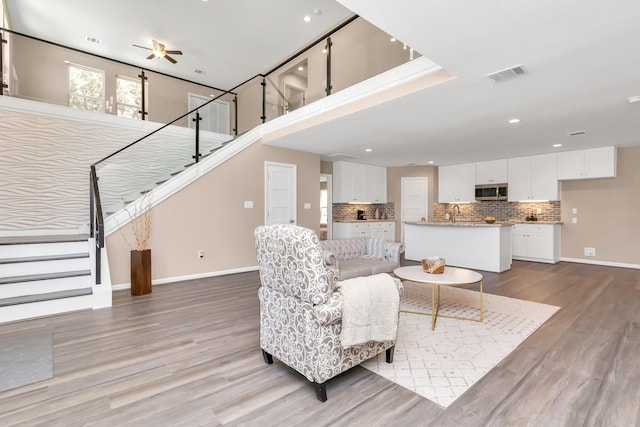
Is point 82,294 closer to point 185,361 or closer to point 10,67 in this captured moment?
point 185,361

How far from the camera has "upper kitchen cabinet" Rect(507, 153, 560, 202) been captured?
23.7 ft

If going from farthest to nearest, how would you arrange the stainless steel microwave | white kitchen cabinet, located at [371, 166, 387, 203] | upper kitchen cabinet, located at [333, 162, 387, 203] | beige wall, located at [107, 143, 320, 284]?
white kitchen cabinet, located at [371, 166, 387, 203] < upper kitchen cabinet, located at [333, 162, 387, 203] < the stainless steel microwave < beige wall, located at [107, 143, 320, 284]

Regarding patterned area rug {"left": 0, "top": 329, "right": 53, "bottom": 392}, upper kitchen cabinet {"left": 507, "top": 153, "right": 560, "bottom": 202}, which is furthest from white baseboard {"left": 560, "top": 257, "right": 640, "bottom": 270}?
patterned area rug {"left": 0, "top": 329, "right": 53, "bottom": 392}

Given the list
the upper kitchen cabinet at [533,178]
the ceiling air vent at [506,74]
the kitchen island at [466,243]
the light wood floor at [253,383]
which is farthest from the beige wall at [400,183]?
the ceiling air vent at [506,74]

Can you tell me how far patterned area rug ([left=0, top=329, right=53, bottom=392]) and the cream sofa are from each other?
9.97 ft

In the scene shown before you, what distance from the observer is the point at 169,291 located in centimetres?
460

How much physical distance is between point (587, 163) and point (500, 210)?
213cm

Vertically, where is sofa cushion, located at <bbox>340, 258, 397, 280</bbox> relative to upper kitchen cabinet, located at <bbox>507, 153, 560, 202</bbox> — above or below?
below

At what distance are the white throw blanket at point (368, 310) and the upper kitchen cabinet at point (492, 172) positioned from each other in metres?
7.23

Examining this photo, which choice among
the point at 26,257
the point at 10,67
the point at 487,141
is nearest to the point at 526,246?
the point at 487,141

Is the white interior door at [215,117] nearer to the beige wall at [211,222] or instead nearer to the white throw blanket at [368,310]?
the beige wall at [211,222]

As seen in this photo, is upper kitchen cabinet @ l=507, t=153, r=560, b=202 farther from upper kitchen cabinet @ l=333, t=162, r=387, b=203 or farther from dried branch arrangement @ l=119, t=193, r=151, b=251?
dried branch arrangement @ l=119, t=193, r=151, b=251

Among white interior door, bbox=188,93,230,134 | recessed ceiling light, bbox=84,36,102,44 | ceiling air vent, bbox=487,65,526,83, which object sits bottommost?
ceiling air vent, bbox=487,65,526,83

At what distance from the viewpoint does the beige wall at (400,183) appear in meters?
9.17
